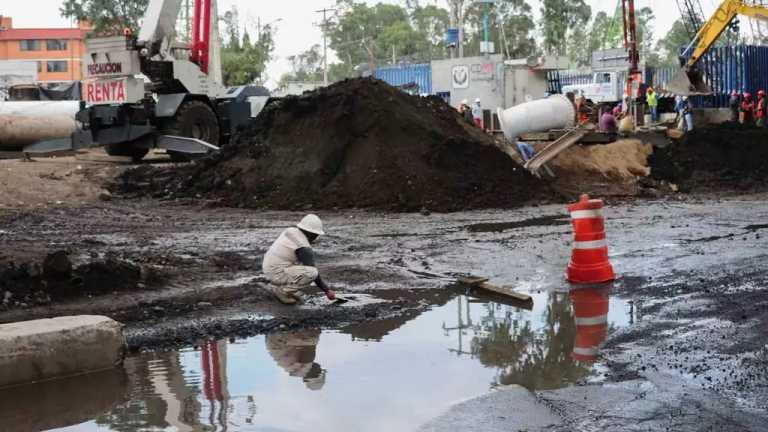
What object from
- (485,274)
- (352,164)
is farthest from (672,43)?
(485,274)

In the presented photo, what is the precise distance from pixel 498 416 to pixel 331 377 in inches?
64.6

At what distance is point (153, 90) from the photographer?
2430 cm

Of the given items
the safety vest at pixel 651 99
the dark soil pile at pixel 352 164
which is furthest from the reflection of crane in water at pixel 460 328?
the safety vest at pixel 651 99

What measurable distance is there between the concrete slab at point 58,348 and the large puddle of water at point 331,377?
0.13 meters

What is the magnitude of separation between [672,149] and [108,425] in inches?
847

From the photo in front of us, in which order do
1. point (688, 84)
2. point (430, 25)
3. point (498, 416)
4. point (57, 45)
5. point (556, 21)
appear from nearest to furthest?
point (498, 416) < point (688, 84) < point (556, 21) < point (57, 45) < point (430, 25)

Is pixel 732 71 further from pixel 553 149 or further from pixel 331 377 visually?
pixel 331 377

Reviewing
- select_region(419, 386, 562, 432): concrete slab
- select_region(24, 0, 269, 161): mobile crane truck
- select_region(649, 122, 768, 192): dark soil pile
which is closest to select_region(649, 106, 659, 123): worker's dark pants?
select_region(649, 122, 768, 192): dark soil pile

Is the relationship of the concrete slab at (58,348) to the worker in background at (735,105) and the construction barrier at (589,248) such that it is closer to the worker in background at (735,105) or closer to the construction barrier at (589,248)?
the construction barrier at (589,248)

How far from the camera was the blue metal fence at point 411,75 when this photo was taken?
5750cm

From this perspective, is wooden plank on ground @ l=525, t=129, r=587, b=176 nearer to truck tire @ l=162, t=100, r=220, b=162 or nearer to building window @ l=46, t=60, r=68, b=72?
truck tire @ l=162, t=100, r=220, b=162

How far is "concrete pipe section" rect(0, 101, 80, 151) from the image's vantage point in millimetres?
27016

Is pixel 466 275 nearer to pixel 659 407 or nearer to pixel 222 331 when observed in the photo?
pixel 222 331

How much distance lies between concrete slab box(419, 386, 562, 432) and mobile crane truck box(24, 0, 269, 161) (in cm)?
1784
